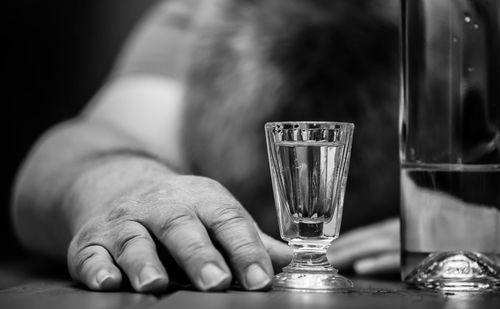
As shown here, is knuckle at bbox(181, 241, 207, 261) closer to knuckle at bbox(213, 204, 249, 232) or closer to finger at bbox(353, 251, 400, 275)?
knuckle at bbox(213, 204, 249, 232)

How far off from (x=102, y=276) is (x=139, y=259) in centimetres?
3

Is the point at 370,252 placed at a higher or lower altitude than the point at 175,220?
lower

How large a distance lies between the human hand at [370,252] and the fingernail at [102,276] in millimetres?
317

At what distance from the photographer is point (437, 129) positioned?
599 millimetres

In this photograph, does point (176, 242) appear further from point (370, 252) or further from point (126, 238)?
point (370, 252)

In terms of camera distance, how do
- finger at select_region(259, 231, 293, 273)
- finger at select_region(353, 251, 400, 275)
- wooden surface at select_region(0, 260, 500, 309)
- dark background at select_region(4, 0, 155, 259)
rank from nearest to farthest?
wooden surface at select_region(0, 260, 500, 309), finger at select_region(259, 231, 293, 273), finger at select_region(353, 251, 400, 275), dark background at select_region(4, 0, 155, 259)

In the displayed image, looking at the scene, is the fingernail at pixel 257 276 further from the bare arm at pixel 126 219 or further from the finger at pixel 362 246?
the finger at pixel 362 246

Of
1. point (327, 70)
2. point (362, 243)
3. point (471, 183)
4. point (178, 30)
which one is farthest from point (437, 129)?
point (178, 30)

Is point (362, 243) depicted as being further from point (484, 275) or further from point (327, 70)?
point (327, 70)

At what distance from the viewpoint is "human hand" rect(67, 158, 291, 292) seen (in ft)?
1.70

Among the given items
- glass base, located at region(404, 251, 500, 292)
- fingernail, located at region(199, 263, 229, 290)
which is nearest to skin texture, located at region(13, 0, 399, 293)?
fingernail, located at region(199, 263, 229, 290)

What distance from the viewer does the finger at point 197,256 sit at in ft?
1.69

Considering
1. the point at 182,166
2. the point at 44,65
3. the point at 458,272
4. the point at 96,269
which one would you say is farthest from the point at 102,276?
the point at 44,65

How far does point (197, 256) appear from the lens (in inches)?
20.2
